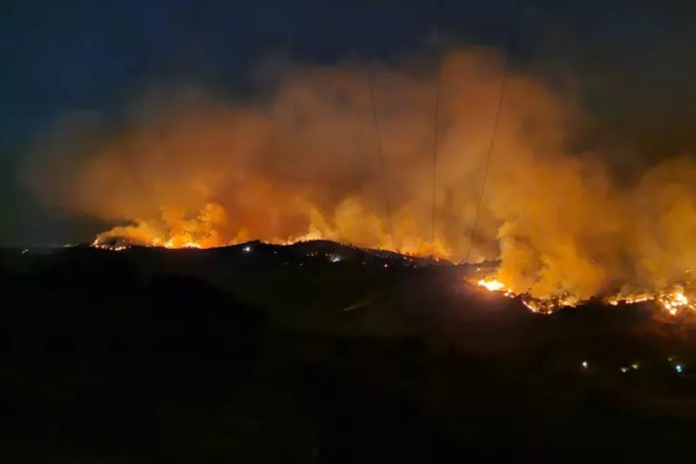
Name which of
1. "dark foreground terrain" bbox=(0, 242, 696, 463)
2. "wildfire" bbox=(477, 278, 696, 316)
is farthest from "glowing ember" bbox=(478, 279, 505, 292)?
"dark foreground terrain" bbox=(0, 242, 696, 463)

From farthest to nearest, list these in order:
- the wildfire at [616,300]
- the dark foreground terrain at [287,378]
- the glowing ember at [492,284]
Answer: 1. the glowing ember at [492,284]
2. the wildfire at [616,300]
3. the dark foreground terrain at [287,378]

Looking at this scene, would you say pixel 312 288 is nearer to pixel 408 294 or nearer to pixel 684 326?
pixel 408 294

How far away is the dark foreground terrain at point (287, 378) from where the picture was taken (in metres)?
15.3

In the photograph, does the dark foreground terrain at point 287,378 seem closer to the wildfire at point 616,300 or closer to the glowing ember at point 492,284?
the wildfire at point 616,300

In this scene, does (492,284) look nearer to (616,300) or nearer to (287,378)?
(616,300)

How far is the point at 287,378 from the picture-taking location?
1962 cm

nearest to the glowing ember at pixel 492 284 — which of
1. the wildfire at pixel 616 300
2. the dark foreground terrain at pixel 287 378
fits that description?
the wildfire at pixel 616 300

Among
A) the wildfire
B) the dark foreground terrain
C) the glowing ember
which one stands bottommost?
the dark foreground terrain

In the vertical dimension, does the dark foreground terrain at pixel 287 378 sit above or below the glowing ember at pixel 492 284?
below

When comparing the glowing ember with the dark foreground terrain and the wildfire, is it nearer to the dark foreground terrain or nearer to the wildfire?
the wildfire

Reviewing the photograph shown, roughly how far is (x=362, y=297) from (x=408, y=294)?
4.00 meters

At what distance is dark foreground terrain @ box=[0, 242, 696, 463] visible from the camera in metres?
15.3

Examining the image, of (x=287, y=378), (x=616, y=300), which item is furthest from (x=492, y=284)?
(x=287, y=378)

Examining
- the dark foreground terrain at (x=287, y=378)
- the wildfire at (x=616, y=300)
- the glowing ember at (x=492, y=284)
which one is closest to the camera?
the dark foreground terrain at (x=287, y=378)
